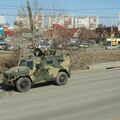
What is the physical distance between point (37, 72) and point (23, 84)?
3.71ft

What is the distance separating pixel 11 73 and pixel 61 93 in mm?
3002

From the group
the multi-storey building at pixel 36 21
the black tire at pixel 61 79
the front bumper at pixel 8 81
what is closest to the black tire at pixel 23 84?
the front bumper at pixel 8 81

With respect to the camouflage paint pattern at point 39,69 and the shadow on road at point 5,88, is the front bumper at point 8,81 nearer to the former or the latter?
the camouflage paint pattern at point 39,69

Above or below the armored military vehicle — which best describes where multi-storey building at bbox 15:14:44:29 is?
above

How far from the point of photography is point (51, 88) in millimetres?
18781

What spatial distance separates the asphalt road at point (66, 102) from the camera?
485 inches

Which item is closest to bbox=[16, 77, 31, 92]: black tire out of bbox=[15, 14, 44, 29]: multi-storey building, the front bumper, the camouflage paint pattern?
the camouflage paint pattern

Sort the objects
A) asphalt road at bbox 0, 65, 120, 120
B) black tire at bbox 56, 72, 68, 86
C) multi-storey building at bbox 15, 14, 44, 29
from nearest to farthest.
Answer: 1. asphalt road at bbox 0, 65, 120, 120
2. black tire at bbox 56, 72, 68, 86
3. multi-storey building at bbox 15, 14, 44, 29

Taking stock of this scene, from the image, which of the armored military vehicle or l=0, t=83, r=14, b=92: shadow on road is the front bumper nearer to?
the armored military vehicle

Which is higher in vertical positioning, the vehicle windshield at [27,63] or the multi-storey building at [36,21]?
the multi-storey building at [36,21]

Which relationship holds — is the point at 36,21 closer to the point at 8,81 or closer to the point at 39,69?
the point at 39,69

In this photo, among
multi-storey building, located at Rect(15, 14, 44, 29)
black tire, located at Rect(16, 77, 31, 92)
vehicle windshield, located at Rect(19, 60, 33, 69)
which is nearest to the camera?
black tire, located at Rect(16, 77, 31, 92)

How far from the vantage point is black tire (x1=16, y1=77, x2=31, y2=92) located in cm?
1805

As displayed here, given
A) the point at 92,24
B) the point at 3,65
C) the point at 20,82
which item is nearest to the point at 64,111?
the point at 20,82
